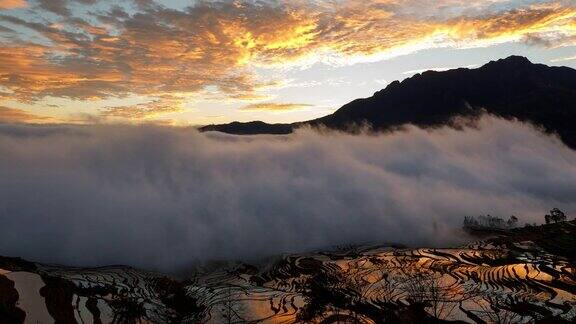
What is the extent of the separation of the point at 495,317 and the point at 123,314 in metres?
120

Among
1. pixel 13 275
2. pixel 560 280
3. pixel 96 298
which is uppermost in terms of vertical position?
pixel 13 275

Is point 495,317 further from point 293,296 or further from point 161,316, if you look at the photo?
point 161,316

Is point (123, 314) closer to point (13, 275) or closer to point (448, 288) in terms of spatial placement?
point (13, 275)

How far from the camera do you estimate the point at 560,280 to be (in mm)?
180875

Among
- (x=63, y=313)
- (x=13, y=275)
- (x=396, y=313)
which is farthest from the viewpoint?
(x=13, y=275)

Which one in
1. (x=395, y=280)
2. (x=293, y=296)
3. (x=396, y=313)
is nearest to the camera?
(x=396, y=313)

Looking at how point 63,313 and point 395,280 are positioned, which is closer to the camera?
point 63,313

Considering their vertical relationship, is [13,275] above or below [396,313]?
above

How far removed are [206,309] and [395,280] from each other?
82770 mm

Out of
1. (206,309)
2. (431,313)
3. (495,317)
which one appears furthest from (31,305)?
(495,317)

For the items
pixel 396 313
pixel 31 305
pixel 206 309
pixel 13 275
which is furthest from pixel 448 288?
pixel 13 275

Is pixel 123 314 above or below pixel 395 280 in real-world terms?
above

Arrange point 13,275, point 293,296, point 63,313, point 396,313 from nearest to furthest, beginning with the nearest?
point 63,313 < point 396,313 < point 13,275 < point 293,296

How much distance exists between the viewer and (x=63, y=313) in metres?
137
